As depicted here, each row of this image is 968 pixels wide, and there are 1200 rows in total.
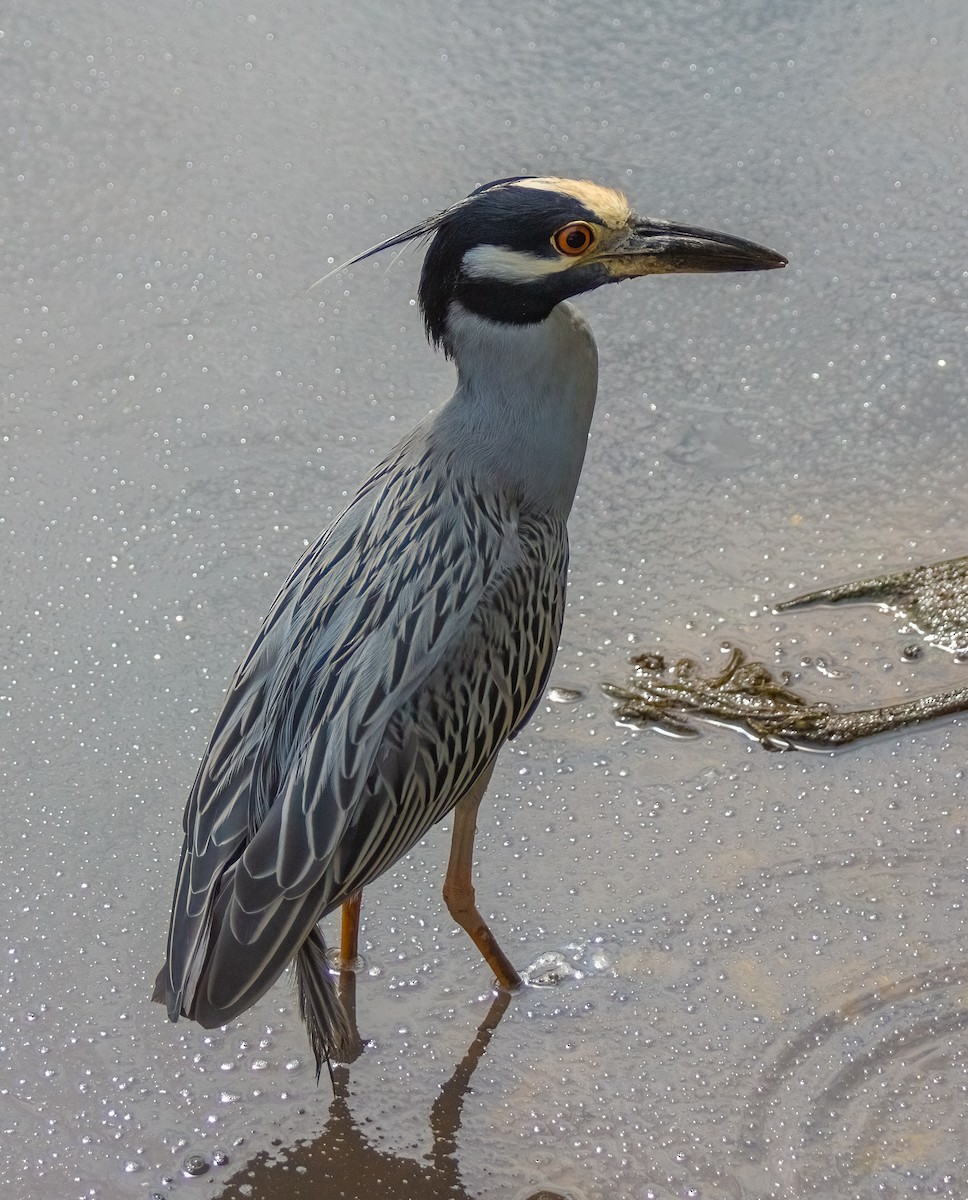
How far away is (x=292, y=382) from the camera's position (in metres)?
4.91

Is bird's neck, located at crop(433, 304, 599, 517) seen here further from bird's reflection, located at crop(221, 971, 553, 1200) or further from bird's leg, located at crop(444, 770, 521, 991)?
bird's reflection, located at crop(221, 971, 553, 1200)

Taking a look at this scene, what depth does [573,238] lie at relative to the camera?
3.24 metres

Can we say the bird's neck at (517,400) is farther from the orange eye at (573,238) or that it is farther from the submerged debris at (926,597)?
the submerged debris at (926,597)

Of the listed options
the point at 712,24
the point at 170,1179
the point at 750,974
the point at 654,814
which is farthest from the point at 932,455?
the point at 170,1179

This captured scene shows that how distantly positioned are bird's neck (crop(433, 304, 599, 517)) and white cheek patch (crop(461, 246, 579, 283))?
12 centimetres

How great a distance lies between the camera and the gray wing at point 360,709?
295cm

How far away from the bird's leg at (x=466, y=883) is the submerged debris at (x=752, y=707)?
672 mm

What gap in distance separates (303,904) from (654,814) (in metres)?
1.07

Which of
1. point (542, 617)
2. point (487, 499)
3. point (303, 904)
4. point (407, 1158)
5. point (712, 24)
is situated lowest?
point (407, 1158)

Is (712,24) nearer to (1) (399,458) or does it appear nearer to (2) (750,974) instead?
(1) (399,458)

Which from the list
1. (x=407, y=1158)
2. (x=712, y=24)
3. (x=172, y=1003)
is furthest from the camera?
(x=712, y=24)

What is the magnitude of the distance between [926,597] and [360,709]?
175cm

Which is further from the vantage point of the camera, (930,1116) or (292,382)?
(292,382)

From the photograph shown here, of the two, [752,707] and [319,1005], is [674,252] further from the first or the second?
[319,1005]
